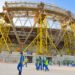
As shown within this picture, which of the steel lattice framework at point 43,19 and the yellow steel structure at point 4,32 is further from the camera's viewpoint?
the yellow steel structure at point 4,32

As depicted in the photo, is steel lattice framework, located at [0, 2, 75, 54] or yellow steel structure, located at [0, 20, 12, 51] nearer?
steel lattice framework, located at [0, 2, 75, 54]

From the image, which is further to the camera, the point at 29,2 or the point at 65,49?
the point at 65,49

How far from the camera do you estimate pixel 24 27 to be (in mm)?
76188

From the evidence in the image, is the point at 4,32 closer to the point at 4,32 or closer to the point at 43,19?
the point at 4,32

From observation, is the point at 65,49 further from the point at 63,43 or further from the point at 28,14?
the point at 28,14

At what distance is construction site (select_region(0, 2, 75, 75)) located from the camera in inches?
2472

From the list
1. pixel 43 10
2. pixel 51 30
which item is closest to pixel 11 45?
pixel 51 30

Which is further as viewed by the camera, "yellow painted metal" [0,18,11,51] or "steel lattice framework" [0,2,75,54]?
"yellow painted metal" [0,18,11,51]

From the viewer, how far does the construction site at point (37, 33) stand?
62.8 meters

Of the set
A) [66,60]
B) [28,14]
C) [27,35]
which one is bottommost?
[66,60]

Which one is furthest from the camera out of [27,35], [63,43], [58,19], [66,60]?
[63,43]

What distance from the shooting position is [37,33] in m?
74.8

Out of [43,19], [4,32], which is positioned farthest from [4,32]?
[43,19]

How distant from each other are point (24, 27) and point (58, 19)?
10643 millimetres
